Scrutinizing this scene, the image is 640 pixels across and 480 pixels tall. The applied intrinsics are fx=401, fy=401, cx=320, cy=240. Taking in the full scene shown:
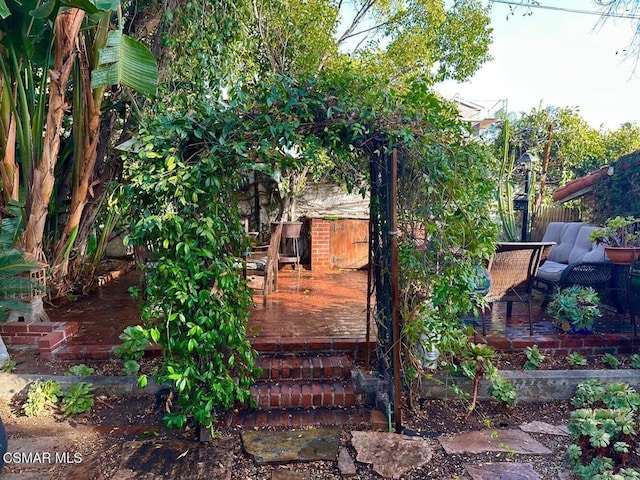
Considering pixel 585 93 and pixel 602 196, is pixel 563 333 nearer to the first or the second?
pixel 602 196

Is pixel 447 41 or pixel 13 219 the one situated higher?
pixel 447 41

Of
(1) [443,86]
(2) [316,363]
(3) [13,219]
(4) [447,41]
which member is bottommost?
(2) [316,363]

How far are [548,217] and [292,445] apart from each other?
8.43 metres

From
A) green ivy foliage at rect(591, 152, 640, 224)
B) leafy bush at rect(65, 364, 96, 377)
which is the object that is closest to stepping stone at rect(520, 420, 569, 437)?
leafy bush at rect(65, 364, 96, 377)

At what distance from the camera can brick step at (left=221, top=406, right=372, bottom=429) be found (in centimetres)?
265

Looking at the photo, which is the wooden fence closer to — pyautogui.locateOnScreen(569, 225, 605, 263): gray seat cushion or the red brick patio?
pyautogui.locateOnScreen(569, 225, 605, 263): gray seat cushion

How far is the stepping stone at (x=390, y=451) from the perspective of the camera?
2236 mm

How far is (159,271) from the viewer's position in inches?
89.0

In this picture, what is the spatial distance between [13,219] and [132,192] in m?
2.21

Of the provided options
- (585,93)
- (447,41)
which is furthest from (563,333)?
(585,93)

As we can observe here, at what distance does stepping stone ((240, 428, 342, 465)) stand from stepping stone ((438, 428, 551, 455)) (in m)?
0.69

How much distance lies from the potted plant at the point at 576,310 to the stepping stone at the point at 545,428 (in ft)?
3.67

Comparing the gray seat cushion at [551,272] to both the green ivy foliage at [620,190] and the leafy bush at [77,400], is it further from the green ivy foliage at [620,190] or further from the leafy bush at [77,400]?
the leafy bush at [77,400]

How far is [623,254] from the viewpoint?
3.58 metres
